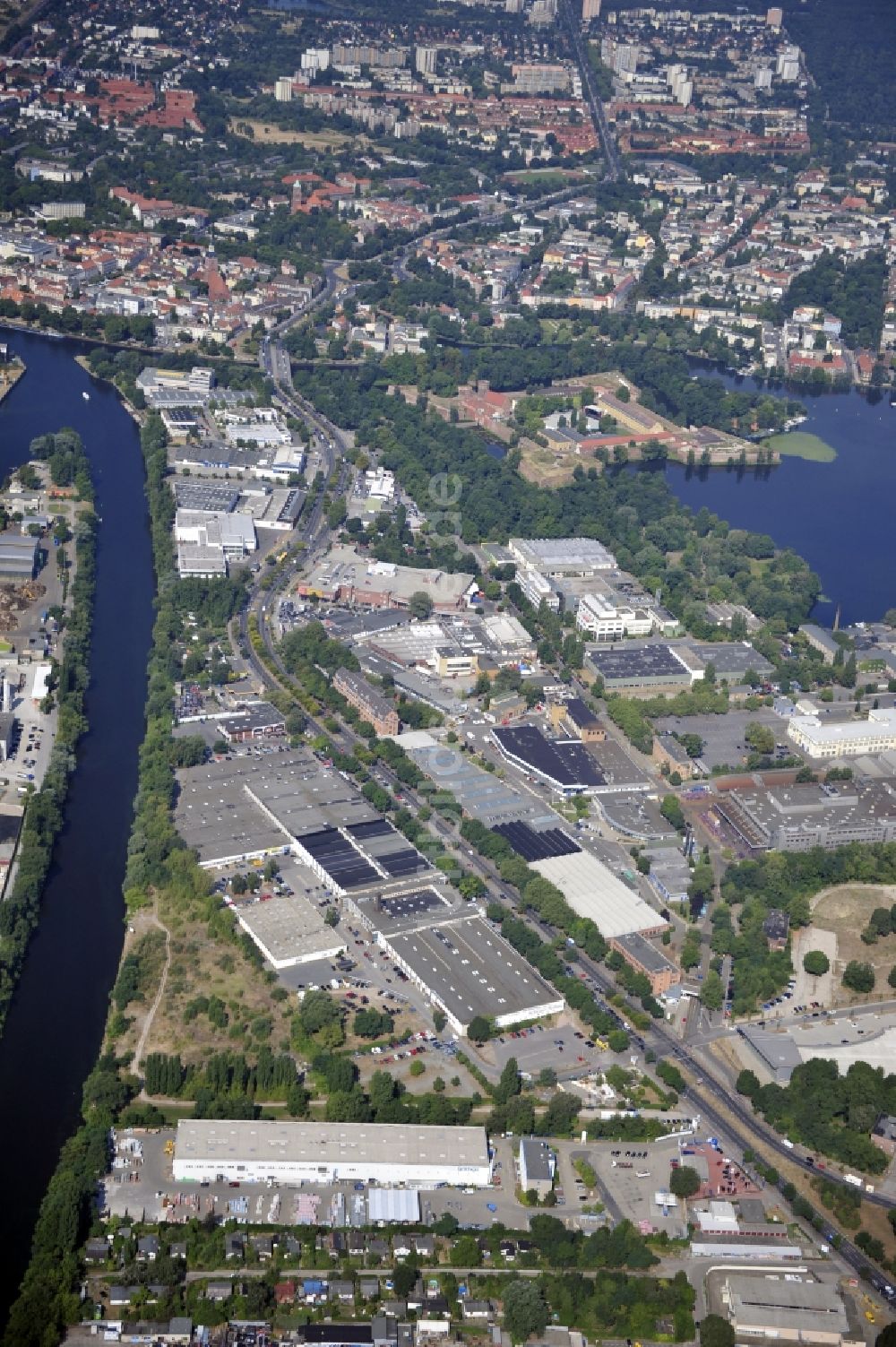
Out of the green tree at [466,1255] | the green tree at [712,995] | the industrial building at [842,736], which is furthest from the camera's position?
the industrial building at [842,736]

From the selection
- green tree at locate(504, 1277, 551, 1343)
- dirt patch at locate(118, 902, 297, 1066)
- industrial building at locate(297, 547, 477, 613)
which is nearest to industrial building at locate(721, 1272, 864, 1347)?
green tree at locate(504, 1277, 551, 1343)

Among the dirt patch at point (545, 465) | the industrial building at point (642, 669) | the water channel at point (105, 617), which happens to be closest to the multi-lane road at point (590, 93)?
the water channel at point (105, 617)

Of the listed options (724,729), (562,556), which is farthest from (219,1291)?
(562,556)

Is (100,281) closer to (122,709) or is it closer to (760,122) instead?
(122,709)

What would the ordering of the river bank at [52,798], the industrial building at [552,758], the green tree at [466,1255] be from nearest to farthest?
1. the green tree at [466,1255]
2. the river bank at [52,798]
3. the industrial building at [552,758]

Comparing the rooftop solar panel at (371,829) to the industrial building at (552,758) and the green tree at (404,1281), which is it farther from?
the green tree at (404,1281)

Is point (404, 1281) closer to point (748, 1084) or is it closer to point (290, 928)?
point (748, 1084)
